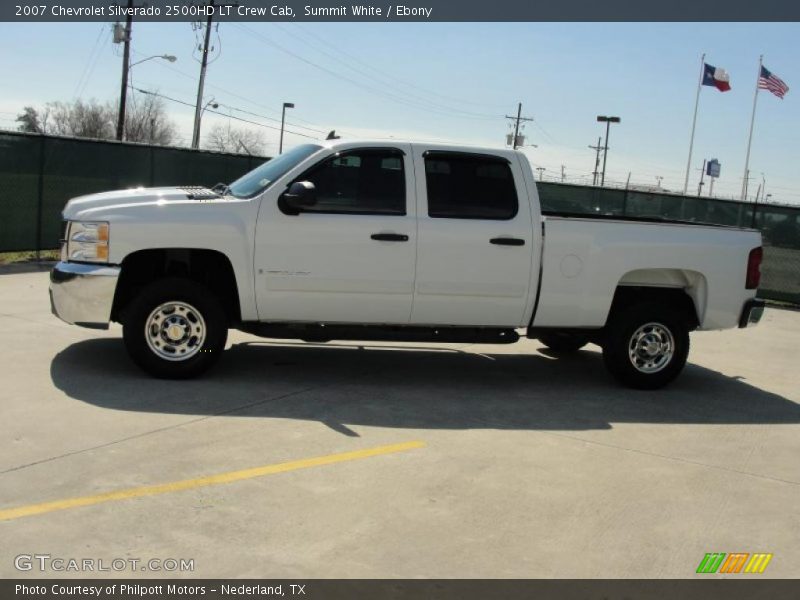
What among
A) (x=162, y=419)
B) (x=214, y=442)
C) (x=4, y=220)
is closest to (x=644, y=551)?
(x=214, y=442)

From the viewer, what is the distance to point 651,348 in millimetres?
7770

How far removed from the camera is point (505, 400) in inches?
280

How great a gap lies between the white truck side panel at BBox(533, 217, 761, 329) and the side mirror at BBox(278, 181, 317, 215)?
2.06 m

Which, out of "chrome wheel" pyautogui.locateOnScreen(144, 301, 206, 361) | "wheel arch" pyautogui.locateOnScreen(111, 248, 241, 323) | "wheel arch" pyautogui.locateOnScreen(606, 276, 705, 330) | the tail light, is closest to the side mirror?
"wheel arch" pyautogui.locateOnScreen(111, 248, 241, 323)

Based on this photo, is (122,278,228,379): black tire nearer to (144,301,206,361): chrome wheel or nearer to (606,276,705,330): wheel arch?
(144,301,206,361): chrome wheel

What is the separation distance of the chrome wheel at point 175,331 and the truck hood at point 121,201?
2.73 feet

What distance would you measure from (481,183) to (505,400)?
6.16 feet

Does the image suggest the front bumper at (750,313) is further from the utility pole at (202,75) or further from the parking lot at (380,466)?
the utility pole at (202,75)

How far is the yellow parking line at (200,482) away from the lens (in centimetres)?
423

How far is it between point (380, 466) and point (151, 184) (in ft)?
38.7

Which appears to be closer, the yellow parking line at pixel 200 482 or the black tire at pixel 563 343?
the yellow parking line at pixel 200 482

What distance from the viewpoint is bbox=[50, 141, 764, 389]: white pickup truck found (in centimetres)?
668

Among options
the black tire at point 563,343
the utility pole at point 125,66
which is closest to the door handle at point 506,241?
the black tire at point 563,343

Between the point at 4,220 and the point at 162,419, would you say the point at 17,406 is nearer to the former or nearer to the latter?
the point at 162,419
